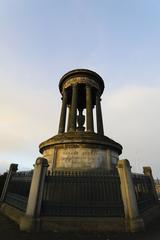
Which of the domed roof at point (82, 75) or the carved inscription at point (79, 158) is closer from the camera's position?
the carved inscription at point (79, 158)

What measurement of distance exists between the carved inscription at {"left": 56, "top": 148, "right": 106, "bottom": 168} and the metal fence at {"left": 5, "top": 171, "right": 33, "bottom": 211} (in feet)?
9.41

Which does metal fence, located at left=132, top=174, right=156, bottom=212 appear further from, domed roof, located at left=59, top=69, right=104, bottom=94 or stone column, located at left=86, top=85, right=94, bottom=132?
domed roof, located at left=59, top=69, right=104, bottom=94

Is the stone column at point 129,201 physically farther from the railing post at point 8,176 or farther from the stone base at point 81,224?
the railing post at point 8,176

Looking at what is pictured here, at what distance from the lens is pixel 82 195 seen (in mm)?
7742

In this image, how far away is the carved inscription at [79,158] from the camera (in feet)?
39.6

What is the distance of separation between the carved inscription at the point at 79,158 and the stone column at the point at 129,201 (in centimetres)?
444

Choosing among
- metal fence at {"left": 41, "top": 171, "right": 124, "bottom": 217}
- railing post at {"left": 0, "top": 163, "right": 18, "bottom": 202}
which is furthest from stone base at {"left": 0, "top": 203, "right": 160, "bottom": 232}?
railing post at {"left": 0, "top": 163, "right": 18, "bottom": 202}

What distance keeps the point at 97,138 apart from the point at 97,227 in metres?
7.07

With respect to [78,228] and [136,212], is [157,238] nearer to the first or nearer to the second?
[136,212]

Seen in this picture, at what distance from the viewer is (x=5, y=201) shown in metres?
11.4

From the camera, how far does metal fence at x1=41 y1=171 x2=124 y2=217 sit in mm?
7012

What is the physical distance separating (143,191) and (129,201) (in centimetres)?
333

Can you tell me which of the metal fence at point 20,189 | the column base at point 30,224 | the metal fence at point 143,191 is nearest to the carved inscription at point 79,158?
the metal fence at point 20,189

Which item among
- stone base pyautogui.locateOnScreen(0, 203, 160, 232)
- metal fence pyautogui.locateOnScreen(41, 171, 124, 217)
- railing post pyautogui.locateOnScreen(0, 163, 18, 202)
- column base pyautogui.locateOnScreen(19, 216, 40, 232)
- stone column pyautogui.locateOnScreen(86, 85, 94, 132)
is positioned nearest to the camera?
column base pyautogui.locateOnScreen(19, 216, 40, 232)
